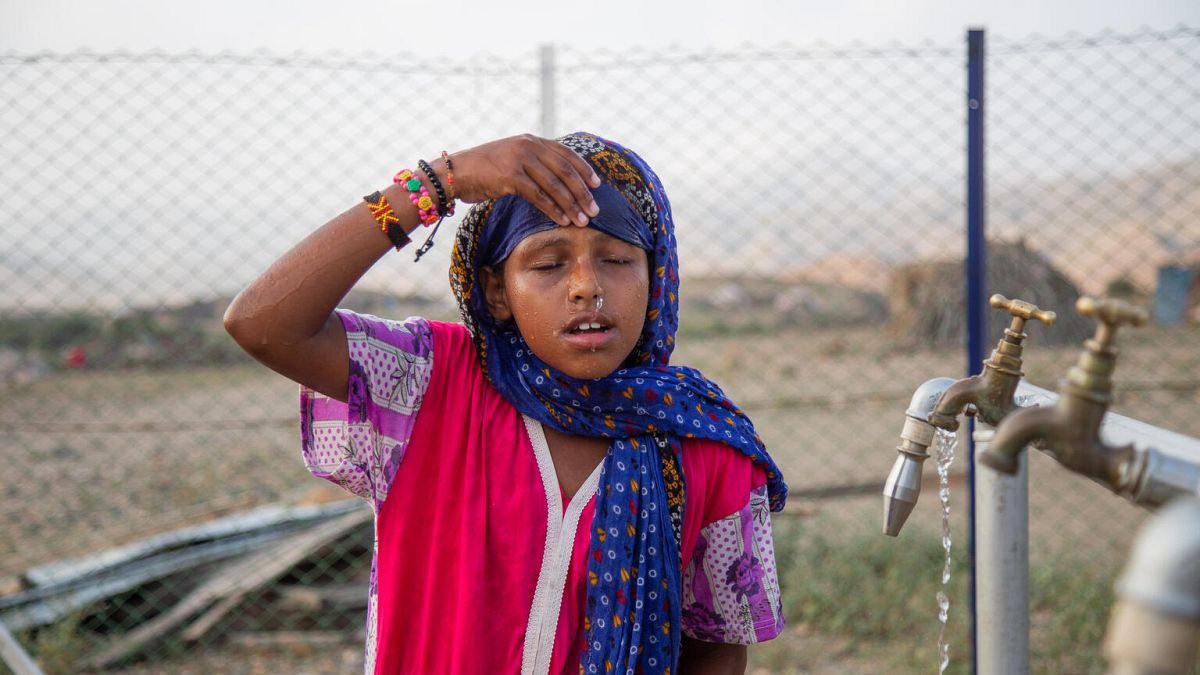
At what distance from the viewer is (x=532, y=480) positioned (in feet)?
5.07

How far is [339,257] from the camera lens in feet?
4.67

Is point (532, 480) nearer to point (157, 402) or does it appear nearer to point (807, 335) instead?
point (157, 402)

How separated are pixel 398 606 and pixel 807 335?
39.6 feet

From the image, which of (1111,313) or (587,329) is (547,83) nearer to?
(587,329)

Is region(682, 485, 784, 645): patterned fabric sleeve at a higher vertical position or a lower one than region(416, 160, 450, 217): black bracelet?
lower

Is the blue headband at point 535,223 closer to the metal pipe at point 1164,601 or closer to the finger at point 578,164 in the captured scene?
the finger at point 578,164

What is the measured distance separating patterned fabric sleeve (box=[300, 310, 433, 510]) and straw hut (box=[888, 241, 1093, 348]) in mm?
9592

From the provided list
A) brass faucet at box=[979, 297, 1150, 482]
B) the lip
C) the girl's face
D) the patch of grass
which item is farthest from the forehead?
the patch of grass

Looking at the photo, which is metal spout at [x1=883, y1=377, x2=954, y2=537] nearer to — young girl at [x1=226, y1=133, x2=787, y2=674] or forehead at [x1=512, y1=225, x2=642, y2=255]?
young girl at [x1=226, y1=133, x2=787, y2=674]

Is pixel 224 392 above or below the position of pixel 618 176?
below

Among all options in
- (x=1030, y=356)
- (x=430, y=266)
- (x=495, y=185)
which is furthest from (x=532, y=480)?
(x=1030, y=356)

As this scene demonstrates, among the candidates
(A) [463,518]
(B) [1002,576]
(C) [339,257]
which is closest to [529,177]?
(C) [339,257]

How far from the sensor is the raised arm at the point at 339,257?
1.41 meters

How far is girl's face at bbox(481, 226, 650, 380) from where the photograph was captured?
150 centimetres
